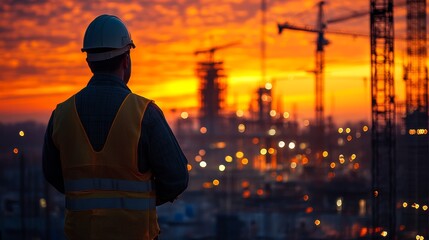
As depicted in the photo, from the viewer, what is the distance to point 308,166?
88.8 meters

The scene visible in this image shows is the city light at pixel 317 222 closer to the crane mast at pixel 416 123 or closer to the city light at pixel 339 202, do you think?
the crane mast at pixel 416 123

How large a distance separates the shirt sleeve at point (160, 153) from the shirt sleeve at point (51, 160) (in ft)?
Result: 1.44

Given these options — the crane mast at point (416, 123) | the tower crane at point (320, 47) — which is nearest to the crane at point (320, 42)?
the tower crane at point (320, 47)

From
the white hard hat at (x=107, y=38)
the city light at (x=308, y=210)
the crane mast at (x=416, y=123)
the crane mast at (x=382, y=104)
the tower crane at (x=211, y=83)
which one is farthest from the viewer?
the tower crane at (x=211, y=83)

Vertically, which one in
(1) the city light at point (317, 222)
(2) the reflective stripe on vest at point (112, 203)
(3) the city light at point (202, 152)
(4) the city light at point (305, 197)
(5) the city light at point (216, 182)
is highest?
(2) the reflective stripe on vest at point (112, 203)

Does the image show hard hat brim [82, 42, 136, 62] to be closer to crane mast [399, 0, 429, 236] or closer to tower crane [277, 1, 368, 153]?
crane mast [399, 0, 429, 236]

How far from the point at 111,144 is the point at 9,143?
149 feet

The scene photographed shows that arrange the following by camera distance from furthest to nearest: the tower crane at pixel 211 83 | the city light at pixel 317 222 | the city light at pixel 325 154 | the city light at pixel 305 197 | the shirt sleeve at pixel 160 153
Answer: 1. the tower crane at pixel 211 83
2. the city light at pixel 325 154
3. the city light at pixel 305 197
4. the city light at pixel 317 222
5. the shirt sleeve at pixel 160 153

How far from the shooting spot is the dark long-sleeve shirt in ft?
12.5

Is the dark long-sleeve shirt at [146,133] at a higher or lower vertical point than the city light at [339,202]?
higher

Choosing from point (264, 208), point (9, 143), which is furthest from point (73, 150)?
point (264, 208)

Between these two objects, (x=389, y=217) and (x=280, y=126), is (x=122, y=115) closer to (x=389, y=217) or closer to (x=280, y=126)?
(x=389, y=217)

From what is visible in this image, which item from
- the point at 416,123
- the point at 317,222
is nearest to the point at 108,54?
the point at 416,123

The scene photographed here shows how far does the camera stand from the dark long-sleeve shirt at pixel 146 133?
382 centimetres
